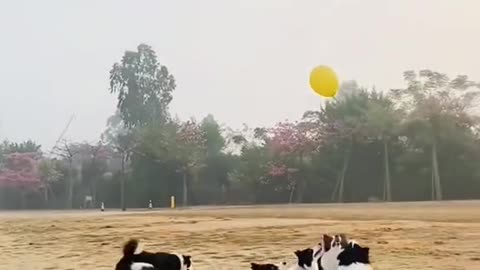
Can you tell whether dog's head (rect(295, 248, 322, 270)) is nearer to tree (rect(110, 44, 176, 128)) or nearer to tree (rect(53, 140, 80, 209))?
tree (rect(53, 140, 80, 209))

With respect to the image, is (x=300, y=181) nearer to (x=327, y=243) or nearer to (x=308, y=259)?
(x=308, y=259)

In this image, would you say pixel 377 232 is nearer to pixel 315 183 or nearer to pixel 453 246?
pixel 453 246

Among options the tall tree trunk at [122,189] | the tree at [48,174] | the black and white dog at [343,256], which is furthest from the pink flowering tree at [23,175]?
the black and white dog at [343,256]

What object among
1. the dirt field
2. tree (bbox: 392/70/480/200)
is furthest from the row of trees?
the dirt field

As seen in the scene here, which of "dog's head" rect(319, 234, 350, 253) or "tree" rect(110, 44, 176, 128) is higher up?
"tree" rect(110, 44, 176, 128)

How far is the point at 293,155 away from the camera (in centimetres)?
2859

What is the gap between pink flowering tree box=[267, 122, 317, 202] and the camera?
28344 mm

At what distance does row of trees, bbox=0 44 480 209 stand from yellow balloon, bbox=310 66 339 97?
19.4 meters

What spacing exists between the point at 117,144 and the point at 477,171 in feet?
52.0

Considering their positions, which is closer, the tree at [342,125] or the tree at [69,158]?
the tree at [342,125]

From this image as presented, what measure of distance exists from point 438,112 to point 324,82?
19714 millimetres

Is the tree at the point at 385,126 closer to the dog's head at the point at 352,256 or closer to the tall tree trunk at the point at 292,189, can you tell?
the tall tree trunk at the point at 292,189

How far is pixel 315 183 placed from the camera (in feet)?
92.5

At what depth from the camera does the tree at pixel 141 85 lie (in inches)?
1469
